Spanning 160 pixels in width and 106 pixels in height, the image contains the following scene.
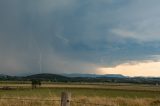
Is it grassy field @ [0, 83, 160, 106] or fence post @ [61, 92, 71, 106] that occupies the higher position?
fence post @ [61, 92, 71, 106]

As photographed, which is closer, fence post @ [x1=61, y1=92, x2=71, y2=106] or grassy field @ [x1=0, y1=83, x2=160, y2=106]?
fence post @ [x1=61, y1=92, x2=71, y2=106]

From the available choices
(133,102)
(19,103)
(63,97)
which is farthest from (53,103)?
(63,97)

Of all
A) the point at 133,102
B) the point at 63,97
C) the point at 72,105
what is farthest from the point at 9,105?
the point at 133,102

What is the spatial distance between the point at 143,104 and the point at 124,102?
1.98 meters

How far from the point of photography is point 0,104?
19.1 metres

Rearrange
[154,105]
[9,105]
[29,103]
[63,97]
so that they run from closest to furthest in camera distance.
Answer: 1. [63,97]
2. [9,105]
3. [29,103]
4. [154,105]

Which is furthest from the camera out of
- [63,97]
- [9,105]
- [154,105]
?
[154,105]

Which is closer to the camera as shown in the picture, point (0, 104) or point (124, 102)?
point (0, 104)

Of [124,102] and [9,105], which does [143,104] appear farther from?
[9,105]

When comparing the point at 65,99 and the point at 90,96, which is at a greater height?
the point at 65,99

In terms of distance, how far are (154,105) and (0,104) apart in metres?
11.9

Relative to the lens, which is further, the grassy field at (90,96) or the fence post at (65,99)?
the grassy field at (90,96)

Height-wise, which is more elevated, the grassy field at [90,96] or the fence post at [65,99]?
the fence post at [65,99]

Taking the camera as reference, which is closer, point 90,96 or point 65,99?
point 65,99
